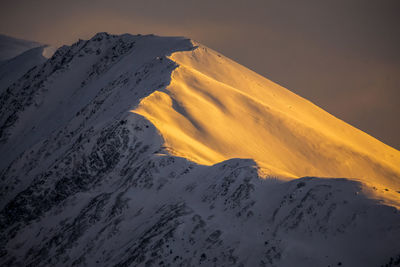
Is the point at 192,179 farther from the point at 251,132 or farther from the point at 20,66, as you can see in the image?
the point at 20,66

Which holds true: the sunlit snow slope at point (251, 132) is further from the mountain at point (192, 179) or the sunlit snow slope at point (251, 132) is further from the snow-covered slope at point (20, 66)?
the snow-covered slope at point (20, 66)

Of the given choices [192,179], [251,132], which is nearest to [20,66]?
[251,132]

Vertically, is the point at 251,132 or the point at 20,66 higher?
the point at 20,66

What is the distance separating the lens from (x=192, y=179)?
3359cm

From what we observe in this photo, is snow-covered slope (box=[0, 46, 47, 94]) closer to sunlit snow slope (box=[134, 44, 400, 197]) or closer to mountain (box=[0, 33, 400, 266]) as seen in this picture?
mountain (box=[0, 33, 400, 266])

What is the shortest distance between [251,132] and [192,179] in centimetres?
1939

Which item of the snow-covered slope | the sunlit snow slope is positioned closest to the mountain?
the sunlit snow slope

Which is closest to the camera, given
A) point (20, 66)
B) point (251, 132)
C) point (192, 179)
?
point (192, 179)

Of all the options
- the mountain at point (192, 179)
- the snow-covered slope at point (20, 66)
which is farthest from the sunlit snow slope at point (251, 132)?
the snow-covered slope at point (20, 66)

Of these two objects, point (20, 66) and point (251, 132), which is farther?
point (20, 66)

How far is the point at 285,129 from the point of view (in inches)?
2197

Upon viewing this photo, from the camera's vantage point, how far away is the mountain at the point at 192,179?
23.6 meters

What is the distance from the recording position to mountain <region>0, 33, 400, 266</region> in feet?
77.6

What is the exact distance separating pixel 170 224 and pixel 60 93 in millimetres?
62765
